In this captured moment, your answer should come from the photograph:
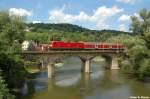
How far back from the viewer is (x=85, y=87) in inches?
2069

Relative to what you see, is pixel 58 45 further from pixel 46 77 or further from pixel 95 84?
pixel 95 84

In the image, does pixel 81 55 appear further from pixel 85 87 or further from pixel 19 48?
pixel 19 48

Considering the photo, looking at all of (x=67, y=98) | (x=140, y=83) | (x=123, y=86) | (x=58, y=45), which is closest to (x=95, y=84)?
(x=123, y=86)

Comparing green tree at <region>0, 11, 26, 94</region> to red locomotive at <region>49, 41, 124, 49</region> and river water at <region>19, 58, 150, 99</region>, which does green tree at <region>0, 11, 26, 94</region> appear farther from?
red locomotive at <region>49, 41, 124, 49</region>

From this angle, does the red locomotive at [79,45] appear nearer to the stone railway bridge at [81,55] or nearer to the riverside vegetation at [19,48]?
the stone railway bridge at [81,55]

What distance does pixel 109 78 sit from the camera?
63250 mm

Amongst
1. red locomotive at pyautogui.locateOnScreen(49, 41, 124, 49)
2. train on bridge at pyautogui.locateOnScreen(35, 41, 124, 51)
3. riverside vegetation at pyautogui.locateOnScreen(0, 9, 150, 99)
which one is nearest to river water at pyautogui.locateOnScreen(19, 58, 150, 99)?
riverside vegetation at pyautogui.locateOnScreen(0, 9, 150, 99)

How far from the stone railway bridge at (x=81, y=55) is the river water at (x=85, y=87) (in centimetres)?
367

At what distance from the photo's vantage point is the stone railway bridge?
60.5 meters

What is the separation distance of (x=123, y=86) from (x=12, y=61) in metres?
23.5

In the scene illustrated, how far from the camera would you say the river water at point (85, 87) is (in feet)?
147

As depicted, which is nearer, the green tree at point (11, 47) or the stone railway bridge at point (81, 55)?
the green tree at point (11, 47)

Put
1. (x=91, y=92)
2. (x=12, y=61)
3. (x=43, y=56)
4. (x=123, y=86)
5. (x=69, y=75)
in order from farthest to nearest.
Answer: (x=69, y=75) < (x=43, y=56) < (x=123, y=86) < (x=91, y=92) < (x=12, y=61)

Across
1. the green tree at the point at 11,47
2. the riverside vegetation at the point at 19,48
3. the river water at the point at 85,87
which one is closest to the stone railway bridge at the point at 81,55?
the river water at the point at 85,87
